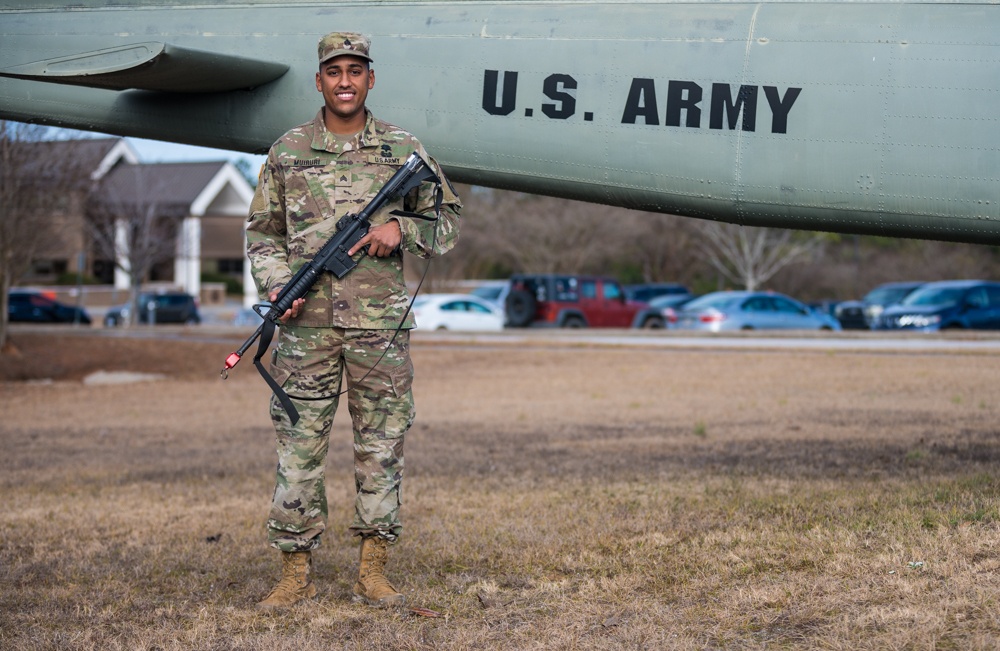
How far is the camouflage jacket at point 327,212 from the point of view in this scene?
4898 mm

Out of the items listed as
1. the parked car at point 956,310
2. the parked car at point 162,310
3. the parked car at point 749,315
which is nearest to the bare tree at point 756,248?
the parked car at point 749,315

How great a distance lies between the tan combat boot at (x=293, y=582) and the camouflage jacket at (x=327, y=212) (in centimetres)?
108

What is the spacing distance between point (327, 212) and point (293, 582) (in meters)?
1.71

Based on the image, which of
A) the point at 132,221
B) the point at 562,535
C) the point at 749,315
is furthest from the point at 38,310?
the point at 562,535

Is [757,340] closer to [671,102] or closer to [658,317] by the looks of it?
[658,317]

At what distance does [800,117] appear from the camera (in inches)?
257

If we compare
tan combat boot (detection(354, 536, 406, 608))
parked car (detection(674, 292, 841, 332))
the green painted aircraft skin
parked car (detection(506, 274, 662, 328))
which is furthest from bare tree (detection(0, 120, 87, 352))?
tan combat boot (detection(354, 536, 406, 608))

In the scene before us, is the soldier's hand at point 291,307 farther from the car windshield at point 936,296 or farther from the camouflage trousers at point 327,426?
the car windshield at point 936,296

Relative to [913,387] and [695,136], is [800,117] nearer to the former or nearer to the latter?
[695,136]

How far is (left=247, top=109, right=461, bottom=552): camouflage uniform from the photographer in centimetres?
487

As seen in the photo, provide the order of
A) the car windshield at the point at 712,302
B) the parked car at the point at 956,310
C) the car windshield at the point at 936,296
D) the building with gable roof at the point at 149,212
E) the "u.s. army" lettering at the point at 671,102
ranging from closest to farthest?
1. the "u.s. army" lettering at the point at 671,102
2. the parked car at the point at 956,310
3. the car windshield at the point at 936,296
4. the building with gable roof at the point at 149,212
5. the car windshield at the point at 712,302

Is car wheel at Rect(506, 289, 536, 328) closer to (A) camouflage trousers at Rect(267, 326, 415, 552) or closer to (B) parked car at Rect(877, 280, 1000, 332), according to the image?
(B) parked car at Rect(877, 280, 1000, 332)

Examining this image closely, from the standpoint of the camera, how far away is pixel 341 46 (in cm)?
482

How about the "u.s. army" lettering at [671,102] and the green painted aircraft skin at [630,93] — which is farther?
the "u.s. army" lettering at [671,102]
